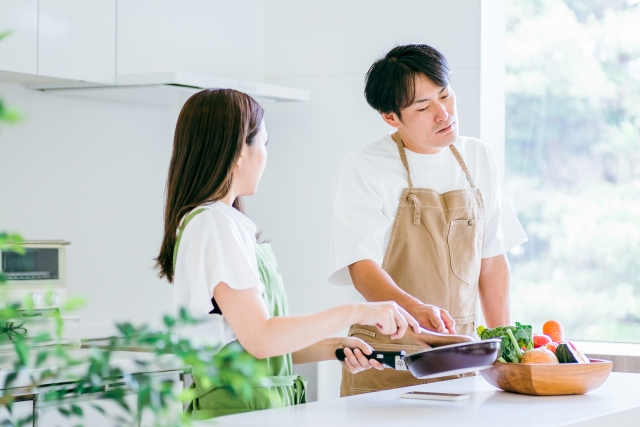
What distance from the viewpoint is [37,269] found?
2.63 m

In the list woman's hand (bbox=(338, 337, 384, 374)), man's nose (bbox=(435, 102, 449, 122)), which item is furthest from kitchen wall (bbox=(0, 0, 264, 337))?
woman's hand (bbox=(338, 337, 384, 374))

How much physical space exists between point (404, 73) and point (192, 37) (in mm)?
1193

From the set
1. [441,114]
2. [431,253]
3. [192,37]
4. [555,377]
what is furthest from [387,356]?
[192,37]

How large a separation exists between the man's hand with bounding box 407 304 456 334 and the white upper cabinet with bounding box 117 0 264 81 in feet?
4.70

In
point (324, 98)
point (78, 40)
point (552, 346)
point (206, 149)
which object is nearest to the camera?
point (206, 149)

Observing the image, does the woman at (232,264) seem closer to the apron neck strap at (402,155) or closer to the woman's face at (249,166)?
the woman's face at (249,166)

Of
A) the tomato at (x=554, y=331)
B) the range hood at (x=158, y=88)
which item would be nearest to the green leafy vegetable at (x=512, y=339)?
the tomato at (x=554, y=331)

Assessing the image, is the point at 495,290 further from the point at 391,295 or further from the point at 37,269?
the point at 37,269

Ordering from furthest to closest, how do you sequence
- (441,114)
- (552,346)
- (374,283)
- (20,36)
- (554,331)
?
(20,36)
(441,114)
(374,283)
(554,331)
(552,346)

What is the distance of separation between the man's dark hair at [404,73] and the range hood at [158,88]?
2.43ft

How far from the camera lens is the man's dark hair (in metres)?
2.06

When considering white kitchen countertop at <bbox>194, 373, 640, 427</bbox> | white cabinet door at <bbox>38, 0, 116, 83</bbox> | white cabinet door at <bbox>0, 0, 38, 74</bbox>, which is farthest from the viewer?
white cabinet door at <bbox>38, 0, 116, 83</bbox>

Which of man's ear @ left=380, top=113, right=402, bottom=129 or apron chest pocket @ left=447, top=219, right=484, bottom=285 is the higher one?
man's ear @ left=380, top=113, right=402, bottom=129

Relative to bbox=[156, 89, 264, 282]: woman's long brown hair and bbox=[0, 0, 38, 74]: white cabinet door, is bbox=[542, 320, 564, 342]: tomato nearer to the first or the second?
bbox=[156, 89, 264, 282]: woman's long brown hair
